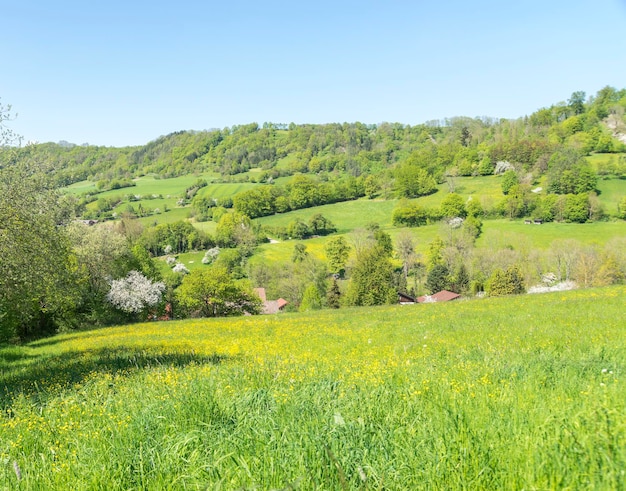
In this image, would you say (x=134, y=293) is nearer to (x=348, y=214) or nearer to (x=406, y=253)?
(x=406, y=253)

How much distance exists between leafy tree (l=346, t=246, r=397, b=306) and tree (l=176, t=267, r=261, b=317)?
700 inches

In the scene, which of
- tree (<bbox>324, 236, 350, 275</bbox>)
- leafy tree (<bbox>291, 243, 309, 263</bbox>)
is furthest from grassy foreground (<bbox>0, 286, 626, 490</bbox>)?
tree (<bbox>324, 236, 350, 275</bbox>)

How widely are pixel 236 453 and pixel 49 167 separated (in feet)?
78.3

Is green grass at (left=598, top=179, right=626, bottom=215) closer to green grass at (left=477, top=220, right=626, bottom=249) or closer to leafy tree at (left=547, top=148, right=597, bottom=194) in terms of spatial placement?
leafy tree at (left=547, top=148, right=597, bottom=194)

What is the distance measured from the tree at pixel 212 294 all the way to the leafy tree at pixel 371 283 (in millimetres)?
17778

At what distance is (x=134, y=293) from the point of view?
4947 centimetres

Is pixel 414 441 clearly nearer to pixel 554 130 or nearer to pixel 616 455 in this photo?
pixel 616 455

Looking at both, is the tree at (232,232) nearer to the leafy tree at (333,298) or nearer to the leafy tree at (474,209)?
the leafy tree at (333,298)

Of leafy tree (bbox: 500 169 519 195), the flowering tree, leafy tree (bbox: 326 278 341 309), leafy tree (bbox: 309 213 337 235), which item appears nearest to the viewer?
the flowering tree

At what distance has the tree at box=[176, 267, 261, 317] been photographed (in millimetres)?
60031

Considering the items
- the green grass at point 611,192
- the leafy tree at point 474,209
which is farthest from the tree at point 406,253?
the green grass at point 611,192

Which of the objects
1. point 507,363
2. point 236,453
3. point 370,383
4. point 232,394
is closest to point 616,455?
point 236,453

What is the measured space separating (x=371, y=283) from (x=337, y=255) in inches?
2049

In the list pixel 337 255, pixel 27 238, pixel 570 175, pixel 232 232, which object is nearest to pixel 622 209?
pixel 570 175
